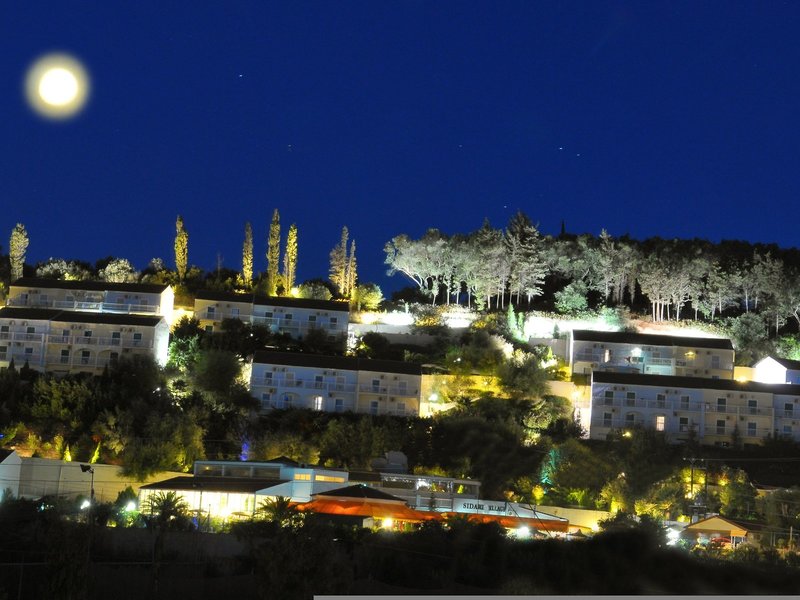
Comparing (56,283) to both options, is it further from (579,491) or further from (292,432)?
(579,491)

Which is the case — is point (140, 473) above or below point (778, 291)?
below

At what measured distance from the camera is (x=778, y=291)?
66500 millimetres

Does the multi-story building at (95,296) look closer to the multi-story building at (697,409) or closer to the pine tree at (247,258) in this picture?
the pine tree at (247,258)

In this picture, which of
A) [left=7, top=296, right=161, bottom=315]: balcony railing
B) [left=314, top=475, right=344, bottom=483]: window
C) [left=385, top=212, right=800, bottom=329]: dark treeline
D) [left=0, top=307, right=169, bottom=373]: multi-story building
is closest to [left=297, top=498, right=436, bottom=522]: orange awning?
[left=314, top=475, right=344, bottom=483]: window

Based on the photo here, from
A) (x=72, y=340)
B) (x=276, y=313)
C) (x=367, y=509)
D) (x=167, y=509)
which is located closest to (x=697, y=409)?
(x=276, y=313)

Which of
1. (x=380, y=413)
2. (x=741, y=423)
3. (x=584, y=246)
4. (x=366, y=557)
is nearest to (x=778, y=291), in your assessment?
(x=584, y=246)

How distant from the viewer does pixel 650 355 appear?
58.6 metres

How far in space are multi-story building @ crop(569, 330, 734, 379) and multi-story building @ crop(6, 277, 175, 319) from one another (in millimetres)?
22044

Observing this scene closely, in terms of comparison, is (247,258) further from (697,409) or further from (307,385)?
(697,409)

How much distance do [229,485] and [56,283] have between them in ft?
89.9

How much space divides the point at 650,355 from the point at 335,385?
17.6m

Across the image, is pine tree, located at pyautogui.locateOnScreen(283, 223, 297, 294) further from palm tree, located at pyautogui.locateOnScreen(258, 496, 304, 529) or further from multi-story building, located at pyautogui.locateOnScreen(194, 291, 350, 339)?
palm tree, located at pyautogui.locateOnScreen(258, 496, 304, 529)

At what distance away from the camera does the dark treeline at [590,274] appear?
218 feet

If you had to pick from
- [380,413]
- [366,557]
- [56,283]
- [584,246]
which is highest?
[584,246]
